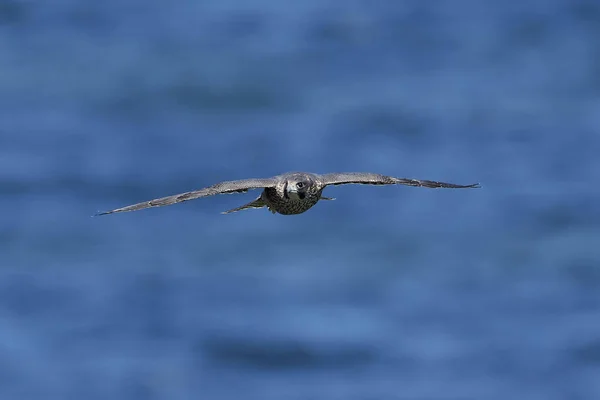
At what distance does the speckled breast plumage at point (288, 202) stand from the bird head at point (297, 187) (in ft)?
0.37

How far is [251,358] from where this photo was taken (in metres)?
79.5

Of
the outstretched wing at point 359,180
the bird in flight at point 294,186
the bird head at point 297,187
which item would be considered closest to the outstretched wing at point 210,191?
the bird in flight at point 294,186

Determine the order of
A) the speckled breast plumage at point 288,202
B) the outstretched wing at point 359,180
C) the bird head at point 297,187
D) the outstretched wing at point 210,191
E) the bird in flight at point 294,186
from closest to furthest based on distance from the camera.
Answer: the outstretched wing at point 210,191, the bird in flight at point 294,186, the bird head at point 297,187, the speckled breast plumage at point 288,202, the outstretched wing at point 359,180

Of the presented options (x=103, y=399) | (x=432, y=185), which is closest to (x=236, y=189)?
(x=432, y=185)

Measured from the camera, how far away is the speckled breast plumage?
1558 cm

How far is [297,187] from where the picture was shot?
15.3 m

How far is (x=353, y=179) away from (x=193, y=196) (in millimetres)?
2866

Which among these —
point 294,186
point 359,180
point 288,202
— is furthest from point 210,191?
point 359,180

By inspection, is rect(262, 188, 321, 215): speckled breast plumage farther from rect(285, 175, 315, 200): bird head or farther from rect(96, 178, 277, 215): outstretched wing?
rect(96, 178, 277, 215): outstretched wing

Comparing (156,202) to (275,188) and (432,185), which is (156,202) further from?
(432,185)

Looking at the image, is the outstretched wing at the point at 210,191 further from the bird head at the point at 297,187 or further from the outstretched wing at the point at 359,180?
the outstretched wing at the point at 359,180

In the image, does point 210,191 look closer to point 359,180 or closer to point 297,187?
point 297,187

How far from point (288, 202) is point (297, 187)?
482mm

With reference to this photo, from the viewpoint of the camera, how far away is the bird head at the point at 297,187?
602 inches
